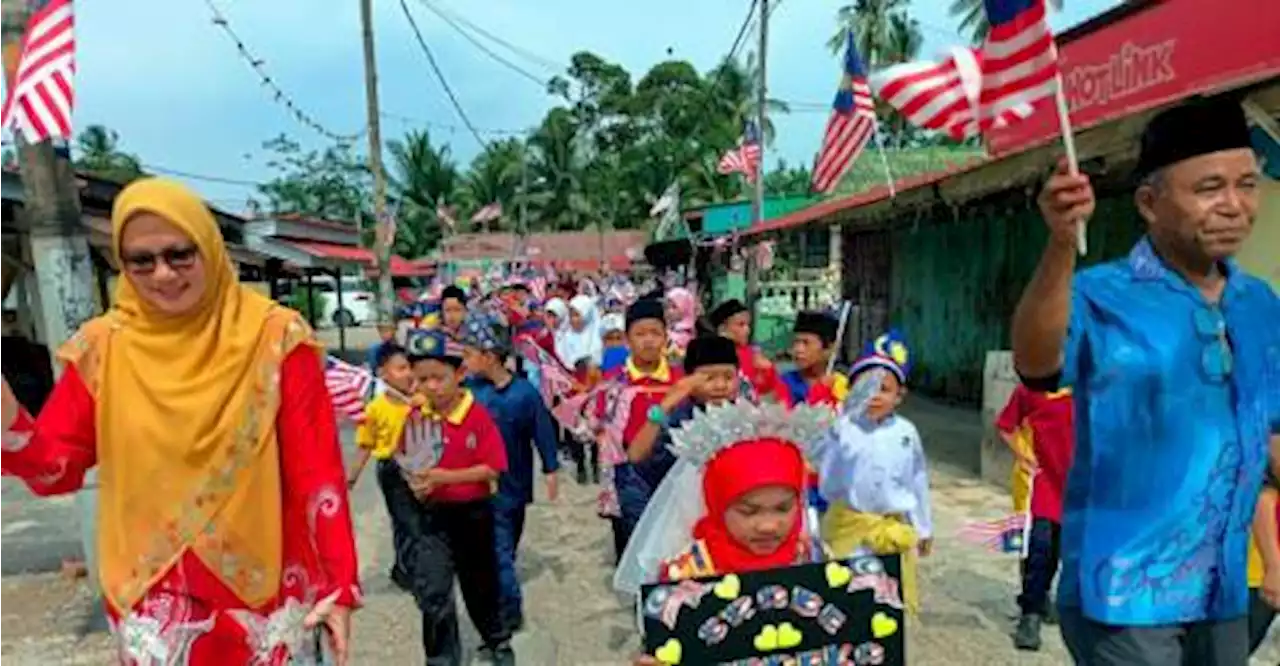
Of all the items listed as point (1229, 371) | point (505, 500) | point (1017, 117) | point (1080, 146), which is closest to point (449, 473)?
point (505, 500)

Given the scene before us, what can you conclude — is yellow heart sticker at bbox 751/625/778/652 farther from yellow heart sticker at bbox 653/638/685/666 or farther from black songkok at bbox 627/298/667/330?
black songkok at bbox 627/298/667/330

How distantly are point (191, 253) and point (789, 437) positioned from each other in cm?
166

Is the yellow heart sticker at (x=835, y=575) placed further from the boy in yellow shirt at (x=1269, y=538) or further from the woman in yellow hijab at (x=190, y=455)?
the woman in yellow hijab at (x=190, y=455)

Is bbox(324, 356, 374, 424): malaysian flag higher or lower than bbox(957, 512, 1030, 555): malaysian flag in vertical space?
higher

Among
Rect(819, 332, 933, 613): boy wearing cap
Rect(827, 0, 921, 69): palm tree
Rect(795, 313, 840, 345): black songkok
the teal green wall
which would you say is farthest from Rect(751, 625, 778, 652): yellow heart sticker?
Rect(827, 0, 921, 69): palm tree

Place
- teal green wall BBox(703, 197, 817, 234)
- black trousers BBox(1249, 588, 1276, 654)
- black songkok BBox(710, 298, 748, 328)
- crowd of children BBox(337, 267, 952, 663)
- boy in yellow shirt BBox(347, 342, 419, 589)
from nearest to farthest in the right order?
crowd of children BBox(337, 267, 952, 663) → black trousers BBox(1249, 588, 1276, 654) → boy in yellow shirt BBox(347, 342, 419, 589) → black songkok BBox(710, 298, 748, 328) → teal green wall BBox(703, 197, 817, 234)

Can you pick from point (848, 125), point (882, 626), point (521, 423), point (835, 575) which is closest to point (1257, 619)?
point (882, 626)

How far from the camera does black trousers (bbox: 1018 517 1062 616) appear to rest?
5590 mm

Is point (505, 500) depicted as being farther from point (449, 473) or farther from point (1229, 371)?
point (1229, 371)

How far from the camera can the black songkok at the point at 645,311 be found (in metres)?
6.26

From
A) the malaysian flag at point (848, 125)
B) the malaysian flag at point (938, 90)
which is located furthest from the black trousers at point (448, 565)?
the malaysian flag at point (848, 125)

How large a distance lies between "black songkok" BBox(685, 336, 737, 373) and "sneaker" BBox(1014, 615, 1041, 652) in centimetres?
197

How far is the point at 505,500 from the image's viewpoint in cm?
590

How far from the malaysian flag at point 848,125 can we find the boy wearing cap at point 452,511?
775cm
